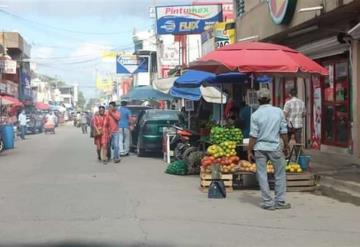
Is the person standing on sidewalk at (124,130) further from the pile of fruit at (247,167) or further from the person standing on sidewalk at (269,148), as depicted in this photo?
the person standing on sidewalk at (269,148)

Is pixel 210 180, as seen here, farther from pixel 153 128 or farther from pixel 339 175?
pixel 153 128

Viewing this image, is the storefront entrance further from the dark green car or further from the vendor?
the dark green car

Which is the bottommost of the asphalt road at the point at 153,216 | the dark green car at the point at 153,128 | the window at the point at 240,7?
the asphalt road at the point at 153,216

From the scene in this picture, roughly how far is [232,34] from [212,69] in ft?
43.2

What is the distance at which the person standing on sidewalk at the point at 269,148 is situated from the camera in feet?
33.7

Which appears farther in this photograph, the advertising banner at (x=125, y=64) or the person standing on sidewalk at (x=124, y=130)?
the advertising banner at (x=125, y=64)

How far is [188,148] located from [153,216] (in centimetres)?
714

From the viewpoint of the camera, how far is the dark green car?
21.1 meters

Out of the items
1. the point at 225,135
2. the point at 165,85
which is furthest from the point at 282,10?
the point at 225,135

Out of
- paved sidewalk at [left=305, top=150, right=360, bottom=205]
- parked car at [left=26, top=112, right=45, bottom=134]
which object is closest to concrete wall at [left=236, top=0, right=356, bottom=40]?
paved sidewalk at [left=305, top=150, right=360, bottom=205]

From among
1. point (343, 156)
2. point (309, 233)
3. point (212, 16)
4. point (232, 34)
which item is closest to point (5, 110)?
point (212, 16)

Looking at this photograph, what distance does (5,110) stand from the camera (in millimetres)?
36844

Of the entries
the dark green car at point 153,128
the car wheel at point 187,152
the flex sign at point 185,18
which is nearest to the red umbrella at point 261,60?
the car wheel at point 187,152

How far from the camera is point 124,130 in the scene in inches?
838
